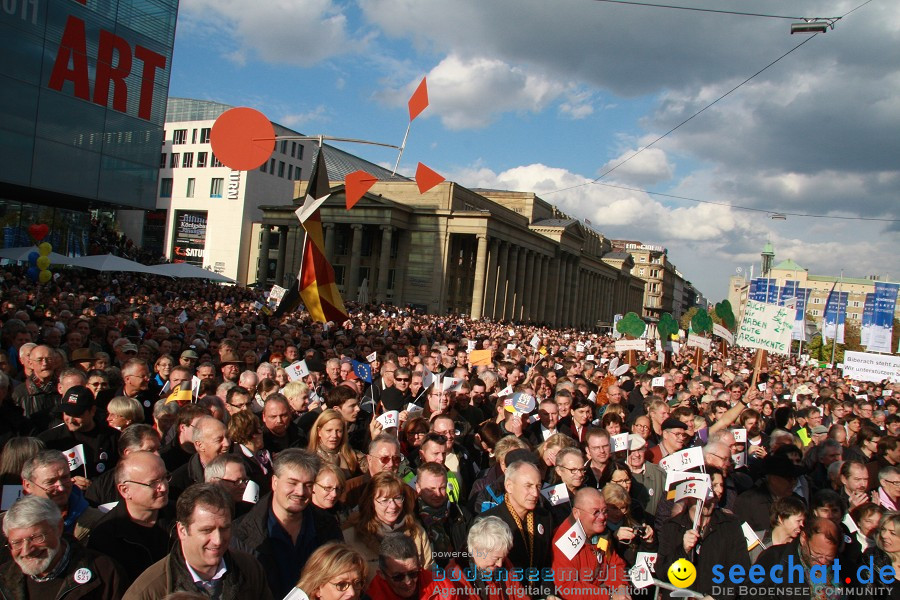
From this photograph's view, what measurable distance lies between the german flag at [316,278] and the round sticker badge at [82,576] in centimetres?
991

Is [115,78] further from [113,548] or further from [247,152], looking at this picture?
[113,548]

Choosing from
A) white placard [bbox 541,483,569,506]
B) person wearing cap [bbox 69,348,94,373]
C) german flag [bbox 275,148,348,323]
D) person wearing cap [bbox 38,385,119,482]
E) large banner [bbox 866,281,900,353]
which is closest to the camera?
white placard [bbox 541,483,569,506]

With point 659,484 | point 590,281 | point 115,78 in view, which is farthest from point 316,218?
point 590,281

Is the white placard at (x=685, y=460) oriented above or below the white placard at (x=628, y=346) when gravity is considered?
below

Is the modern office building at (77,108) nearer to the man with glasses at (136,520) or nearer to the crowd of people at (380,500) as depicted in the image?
the crowd of people at (380,500)

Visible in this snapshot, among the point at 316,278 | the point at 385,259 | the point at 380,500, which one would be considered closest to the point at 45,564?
the point at 380,500

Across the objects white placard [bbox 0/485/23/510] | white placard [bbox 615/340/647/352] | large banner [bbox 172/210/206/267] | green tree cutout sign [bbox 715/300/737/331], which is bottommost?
white placard [bbox 0/485/23/510]

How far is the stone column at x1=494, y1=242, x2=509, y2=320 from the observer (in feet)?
227

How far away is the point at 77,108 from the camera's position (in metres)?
33.9

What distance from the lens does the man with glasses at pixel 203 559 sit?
3387mm

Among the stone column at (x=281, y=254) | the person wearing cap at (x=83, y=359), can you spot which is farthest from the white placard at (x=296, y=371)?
the stone column at (x=281, y=254)

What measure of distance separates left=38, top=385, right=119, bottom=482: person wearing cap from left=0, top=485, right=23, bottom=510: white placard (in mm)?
1236

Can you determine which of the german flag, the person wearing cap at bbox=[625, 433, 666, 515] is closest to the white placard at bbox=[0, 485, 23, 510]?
the person wearing cap at bbox=[625, 433, 666, 515]

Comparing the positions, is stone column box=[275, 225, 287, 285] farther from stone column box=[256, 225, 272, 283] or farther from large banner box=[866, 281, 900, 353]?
large banner box=[866, 281, 900, 353]
